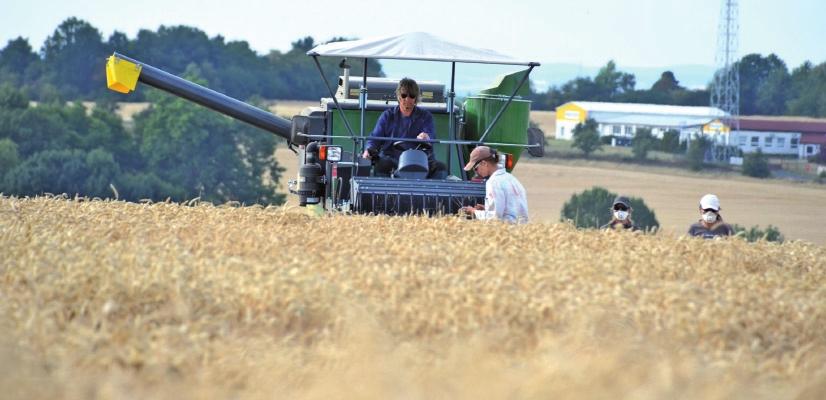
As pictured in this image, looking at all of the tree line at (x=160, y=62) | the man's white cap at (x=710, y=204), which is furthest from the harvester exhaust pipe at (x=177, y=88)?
the tree line at (x=160, y=62)

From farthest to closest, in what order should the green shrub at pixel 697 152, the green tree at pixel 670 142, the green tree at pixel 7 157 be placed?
1. the green tree at pixel 670 142
2. the green shrub at pixel 697 152
3. the green tree at pixel 7 157

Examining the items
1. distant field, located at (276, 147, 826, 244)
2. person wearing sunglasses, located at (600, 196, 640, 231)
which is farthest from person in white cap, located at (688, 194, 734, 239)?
distant field, located at (276, 147, 826, 244)

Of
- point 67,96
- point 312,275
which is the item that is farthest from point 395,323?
point 67,96

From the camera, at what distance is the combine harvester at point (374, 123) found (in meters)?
14.2

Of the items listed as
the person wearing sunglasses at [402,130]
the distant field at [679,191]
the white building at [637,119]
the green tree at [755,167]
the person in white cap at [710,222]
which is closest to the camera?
the person in white cap at [710,222]

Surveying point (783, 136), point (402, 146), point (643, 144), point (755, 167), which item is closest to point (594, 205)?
point (755, 167)

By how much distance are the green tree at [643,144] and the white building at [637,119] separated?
2.49 metres

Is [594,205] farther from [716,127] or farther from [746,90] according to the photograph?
[746,90]

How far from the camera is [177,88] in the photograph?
18.9 m

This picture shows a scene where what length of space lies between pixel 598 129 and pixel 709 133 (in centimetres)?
1046

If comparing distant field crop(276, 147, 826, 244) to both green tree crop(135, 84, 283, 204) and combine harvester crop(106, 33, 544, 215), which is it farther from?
combine harvester crop(106, 33, 544, 215)

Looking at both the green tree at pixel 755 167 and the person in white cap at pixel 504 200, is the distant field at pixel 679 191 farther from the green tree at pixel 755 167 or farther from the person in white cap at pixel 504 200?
the person in white cap at pixel 504 200

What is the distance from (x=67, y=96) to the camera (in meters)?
138

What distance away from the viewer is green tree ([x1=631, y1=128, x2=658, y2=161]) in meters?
113
